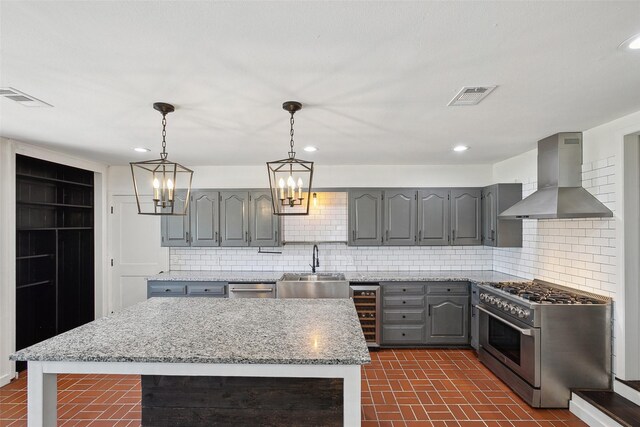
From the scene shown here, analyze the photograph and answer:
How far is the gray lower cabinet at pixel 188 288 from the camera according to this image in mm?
4320

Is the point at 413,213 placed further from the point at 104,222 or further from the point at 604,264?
the point at 104,222

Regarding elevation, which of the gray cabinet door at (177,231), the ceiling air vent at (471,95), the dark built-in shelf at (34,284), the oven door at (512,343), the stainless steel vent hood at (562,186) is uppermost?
the ceiling air vent at (471,95)

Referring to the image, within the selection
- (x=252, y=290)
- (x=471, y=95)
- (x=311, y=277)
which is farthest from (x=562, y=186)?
(x=252, y=290)

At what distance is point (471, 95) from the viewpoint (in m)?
2.15

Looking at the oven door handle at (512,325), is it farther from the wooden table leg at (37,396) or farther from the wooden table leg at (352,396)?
the wooden table leg at (37,396)

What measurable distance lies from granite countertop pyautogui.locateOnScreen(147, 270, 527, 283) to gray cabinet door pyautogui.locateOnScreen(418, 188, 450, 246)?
1.57 feet

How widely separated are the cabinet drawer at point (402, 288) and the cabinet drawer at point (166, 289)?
272cm

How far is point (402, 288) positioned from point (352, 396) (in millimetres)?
2707

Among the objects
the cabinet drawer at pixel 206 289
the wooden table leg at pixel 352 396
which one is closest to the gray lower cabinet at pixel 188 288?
the cabinet drawer at pixel 206 289

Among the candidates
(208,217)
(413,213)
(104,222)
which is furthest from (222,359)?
(104,222)

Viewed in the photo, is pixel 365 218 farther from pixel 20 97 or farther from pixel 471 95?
pixel 20 97

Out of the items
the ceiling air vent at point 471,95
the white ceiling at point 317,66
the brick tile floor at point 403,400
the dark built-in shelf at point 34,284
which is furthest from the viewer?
the dark built-in shelf at point 34,284

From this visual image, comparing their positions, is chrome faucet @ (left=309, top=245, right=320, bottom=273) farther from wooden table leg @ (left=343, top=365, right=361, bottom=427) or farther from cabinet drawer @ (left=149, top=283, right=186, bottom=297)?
wooden table leg @ (left=343, top=365, right=361, bottom=427)

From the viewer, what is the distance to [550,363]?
9.34 feet
